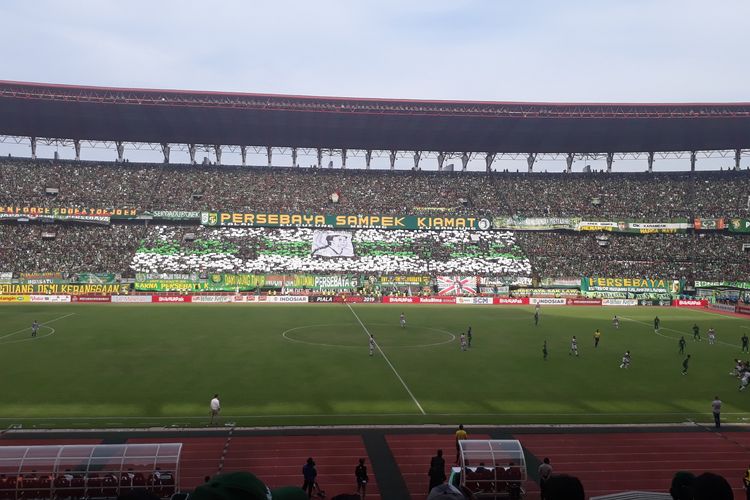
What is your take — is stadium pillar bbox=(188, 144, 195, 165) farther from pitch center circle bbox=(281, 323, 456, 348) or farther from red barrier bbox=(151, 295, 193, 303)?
pitch center circle bbox=(281, 323, 456, 348)

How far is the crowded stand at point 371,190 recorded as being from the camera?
3317 inches

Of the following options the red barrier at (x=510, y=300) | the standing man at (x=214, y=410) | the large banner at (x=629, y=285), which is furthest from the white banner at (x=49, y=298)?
the large banner at (x=629, y=285)

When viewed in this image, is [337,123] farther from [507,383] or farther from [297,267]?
[507,383]

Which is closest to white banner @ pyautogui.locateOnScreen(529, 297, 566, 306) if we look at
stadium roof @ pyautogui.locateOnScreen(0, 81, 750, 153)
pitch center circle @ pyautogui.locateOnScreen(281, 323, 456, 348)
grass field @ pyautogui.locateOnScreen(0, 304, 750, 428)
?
grass field @ pyautogui.locateOnScreen(0, 304, 750, 428)

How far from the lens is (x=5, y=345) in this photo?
3494cm

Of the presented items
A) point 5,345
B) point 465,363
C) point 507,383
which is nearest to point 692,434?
point 507,383

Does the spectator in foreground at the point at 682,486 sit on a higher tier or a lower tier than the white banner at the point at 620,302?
higher

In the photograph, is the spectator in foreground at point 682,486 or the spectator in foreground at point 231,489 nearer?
the spectator in foreground at point 231,489

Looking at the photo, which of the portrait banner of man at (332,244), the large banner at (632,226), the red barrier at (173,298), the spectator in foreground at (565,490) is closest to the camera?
the spectator in foreground at (565,490)

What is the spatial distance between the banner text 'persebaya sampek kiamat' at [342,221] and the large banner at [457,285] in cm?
1523

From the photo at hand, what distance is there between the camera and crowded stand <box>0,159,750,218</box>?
8425 centimetres

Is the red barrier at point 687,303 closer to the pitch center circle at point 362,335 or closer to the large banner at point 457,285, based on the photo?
the large banner at point 457,285

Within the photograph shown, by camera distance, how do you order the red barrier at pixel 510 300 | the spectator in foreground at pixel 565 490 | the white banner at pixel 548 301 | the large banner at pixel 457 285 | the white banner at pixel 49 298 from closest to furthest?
the spectator in foreground at pixel 565 490 < the white banner at pixel 49 298 < the red barrier at pixel 510 300 < the white banner at pixel 548 301 < the large banner at pixel 457 285

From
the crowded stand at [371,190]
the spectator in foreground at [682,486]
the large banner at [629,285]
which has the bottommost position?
the large banner at [629,285]
